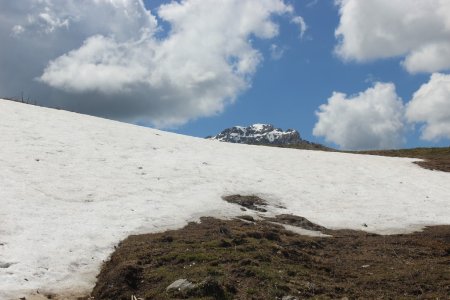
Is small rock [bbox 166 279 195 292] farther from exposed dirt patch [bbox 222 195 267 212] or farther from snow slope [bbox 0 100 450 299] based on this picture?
exposed dirt patch [bbox 222 195 267 212]

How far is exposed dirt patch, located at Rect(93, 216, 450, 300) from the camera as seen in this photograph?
51.3 ft

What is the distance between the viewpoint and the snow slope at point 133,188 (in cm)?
2033

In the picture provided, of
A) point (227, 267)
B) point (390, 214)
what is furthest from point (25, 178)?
point (390, 214)

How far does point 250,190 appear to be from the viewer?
35.4 meters

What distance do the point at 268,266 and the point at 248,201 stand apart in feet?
48.7

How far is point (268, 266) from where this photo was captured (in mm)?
17844

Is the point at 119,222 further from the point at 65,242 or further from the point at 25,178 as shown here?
the point at 25,178

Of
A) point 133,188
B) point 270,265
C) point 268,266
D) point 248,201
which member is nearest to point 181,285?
point 268,266

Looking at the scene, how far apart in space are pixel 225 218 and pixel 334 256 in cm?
784

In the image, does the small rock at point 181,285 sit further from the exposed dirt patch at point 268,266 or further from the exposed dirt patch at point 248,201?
the exposed dirt patch at point 248,201

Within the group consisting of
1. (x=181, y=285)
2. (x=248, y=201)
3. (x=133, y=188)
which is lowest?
(x=181, y=285)

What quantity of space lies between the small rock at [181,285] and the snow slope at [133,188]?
13.0ft

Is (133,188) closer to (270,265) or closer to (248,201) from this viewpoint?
(248,201)

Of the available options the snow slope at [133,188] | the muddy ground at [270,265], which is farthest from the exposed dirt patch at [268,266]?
the snow slope at [133,188]
